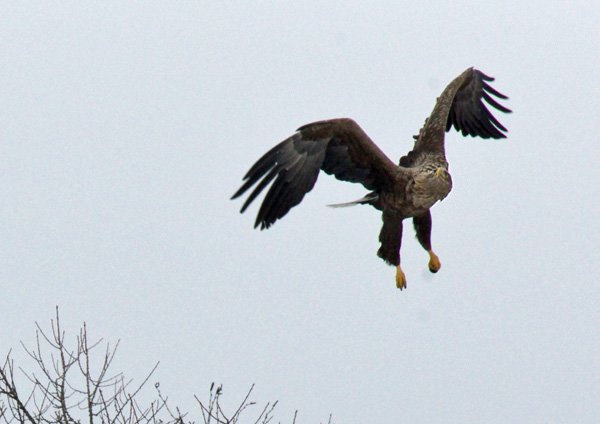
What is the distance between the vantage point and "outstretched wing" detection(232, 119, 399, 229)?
7406 mm

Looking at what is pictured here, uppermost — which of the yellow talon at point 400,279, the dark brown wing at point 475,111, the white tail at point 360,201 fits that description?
the dark brown wing at point 475,111

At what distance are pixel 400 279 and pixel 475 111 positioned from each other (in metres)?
2.54

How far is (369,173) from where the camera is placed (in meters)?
8.26

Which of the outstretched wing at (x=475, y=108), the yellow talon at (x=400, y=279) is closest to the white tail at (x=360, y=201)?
the yellow talon at (x=400, y=279)

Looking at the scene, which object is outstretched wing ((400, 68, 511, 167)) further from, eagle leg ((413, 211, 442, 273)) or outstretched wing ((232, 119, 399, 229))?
outstretched wing ((232, 119, 399, 229))

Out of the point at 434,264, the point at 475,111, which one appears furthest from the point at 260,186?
the point at 475,111

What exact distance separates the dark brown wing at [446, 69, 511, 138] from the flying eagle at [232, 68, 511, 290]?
713 millimetres

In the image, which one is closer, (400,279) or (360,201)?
(360,201)

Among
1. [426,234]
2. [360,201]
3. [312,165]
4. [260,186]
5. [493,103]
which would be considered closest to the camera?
[260,186]

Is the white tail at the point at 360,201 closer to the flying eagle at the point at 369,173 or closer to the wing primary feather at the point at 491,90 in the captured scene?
the flying eagle at the point at 369,173

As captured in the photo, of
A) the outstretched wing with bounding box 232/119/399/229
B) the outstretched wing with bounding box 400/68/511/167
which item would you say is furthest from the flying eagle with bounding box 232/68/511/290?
the outstretched wing with bounding box 400/68/511/167

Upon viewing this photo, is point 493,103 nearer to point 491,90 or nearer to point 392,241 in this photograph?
point 491,90

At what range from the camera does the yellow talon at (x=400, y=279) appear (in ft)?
28.4

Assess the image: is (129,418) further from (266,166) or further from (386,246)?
(386,246)
